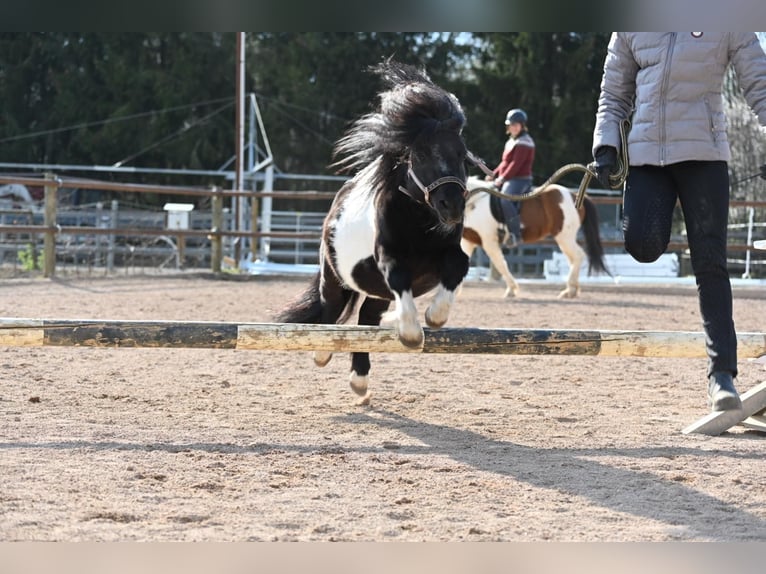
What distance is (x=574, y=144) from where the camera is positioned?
28844 mm

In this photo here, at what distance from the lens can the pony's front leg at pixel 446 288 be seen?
4.58m

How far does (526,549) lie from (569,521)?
16.8 inches

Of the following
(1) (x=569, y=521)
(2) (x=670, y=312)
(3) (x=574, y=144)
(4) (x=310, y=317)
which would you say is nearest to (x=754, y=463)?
(1) (x=569, y=521)

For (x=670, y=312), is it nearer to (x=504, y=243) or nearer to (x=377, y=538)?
(x=504, y=243)

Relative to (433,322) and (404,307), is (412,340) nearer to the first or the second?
(404,307)

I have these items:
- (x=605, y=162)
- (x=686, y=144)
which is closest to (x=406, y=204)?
(x=605, y=162)

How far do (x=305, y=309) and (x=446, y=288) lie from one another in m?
1.31

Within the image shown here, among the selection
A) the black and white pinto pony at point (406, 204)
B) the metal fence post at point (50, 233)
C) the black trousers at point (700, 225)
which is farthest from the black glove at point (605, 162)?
the metal fence post at point (50, 233)

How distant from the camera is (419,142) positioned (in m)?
4.42

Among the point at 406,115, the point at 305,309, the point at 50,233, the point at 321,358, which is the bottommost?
the point at 321,358

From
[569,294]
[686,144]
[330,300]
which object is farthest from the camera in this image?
[569,294]

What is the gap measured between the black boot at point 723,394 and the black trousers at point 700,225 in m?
0.04

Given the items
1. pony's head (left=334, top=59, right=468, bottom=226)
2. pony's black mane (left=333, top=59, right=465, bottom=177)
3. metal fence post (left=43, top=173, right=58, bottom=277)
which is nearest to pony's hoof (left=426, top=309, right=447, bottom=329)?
pony's head (left=334, top=59, right=468, bottom=226)

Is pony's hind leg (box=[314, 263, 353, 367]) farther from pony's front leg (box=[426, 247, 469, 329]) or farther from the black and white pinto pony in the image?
pony's front leg (box=[426, 247, 469, 329])
